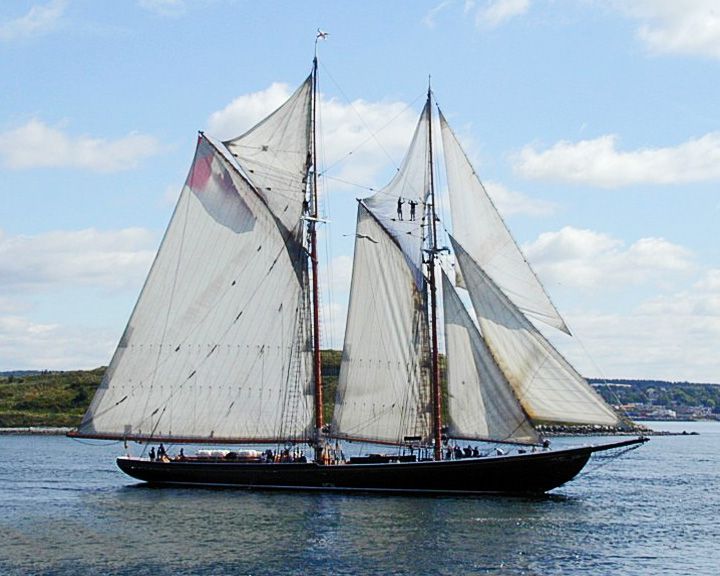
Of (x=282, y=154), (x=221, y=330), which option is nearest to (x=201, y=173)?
(x=282, y=154)

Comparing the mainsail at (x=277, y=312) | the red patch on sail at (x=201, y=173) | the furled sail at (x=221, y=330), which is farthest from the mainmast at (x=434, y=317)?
the red patch on sail at (x=201, y=173)

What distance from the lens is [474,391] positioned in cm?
7081

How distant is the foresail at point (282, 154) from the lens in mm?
76438

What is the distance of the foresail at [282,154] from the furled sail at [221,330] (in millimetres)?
150

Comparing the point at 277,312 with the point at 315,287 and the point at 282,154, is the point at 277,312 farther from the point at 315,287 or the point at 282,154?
the point at 282,154

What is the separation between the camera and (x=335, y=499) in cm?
7075

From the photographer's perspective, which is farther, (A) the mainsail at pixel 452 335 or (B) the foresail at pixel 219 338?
(B) the foresail at pixel 219 338

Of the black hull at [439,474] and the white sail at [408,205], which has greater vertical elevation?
the white sail at [408,205]

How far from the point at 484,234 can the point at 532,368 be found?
944cm

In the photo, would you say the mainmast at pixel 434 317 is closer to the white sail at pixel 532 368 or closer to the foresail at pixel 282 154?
the white sail at pixel 532 368

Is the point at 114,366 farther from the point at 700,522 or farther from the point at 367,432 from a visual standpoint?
the point at 700,522

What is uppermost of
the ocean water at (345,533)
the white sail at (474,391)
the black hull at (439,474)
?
the white sail at (474,391)

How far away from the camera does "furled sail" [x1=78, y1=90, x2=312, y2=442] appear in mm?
75125

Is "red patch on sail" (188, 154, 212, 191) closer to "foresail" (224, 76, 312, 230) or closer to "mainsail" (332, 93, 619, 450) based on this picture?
"foresail" (224, 76, 312, 230)
